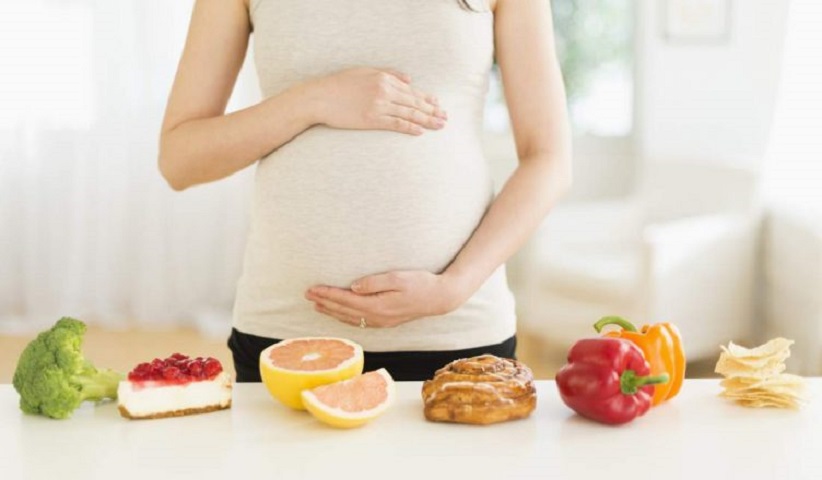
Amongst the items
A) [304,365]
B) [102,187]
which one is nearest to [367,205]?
[304,365]

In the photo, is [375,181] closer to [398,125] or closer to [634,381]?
[398,125]

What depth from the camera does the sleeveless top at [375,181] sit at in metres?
1.53

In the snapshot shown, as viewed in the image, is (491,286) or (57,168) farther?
(57,168)

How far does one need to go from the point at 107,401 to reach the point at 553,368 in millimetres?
3090

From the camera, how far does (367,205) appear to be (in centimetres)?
153

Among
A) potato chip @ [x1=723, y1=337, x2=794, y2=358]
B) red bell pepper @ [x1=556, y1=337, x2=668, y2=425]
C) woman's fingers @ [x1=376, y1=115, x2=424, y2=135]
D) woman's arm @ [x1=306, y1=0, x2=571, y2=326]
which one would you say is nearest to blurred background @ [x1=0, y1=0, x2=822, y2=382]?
woman's arm @ [x1=306, y1=0, x2=571, y2=326]

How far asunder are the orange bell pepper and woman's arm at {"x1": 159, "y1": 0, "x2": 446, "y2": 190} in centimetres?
44

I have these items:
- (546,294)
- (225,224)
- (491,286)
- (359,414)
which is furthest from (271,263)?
(225,224)

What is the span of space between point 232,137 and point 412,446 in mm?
619

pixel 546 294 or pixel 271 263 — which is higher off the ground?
pixel 271 263

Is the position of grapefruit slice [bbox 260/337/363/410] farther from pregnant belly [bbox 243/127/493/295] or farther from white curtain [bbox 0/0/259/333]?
white curtain [bbox 0/0/259/333]

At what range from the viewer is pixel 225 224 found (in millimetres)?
5023

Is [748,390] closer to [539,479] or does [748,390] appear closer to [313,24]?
[539,479]

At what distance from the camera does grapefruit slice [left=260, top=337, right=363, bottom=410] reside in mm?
1219
